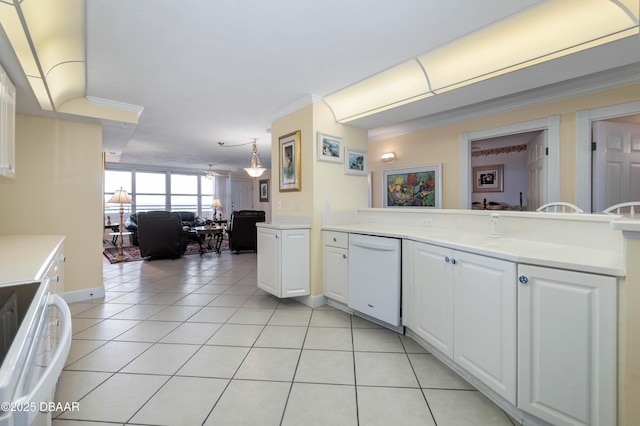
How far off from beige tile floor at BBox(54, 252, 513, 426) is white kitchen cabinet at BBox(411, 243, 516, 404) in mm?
216

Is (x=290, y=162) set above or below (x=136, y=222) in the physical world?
above

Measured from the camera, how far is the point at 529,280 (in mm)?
1340

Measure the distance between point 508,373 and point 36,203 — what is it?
14.5ft

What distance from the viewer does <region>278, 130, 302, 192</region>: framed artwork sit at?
126 inches

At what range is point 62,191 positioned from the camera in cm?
316

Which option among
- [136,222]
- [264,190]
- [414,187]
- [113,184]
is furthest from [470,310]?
[113,184]

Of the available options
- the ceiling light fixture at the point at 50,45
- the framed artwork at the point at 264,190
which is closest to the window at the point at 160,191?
the framed artwork at the point at 264,190

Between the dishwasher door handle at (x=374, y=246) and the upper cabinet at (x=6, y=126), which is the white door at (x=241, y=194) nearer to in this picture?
the upper cabinet at (x=6, y=126)

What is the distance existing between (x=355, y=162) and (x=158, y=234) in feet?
14.0

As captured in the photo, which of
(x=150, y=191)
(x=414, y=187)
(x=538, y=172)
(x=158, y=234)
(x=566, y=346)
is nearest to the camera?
(x=566, y=346)

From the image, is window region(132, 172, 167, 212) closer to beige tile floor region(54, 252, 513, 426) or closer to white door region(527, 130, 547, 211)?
beige tile floor region(54, 252, 513, 426)

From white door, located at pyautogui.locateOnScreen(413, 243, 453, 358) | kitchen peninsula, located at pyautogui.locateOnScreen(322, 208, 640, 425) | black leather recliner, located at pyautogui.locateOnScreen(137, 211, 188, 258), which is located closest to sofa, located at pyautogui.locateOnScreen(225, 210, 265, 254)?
black leather recliner, located at pyautogui.locateOnScreen(137, 211, 188, 258)

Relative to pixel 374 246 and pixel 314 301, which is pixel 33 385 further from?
pixel 314 301

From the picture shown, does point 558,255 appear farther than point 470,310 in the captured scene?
No
